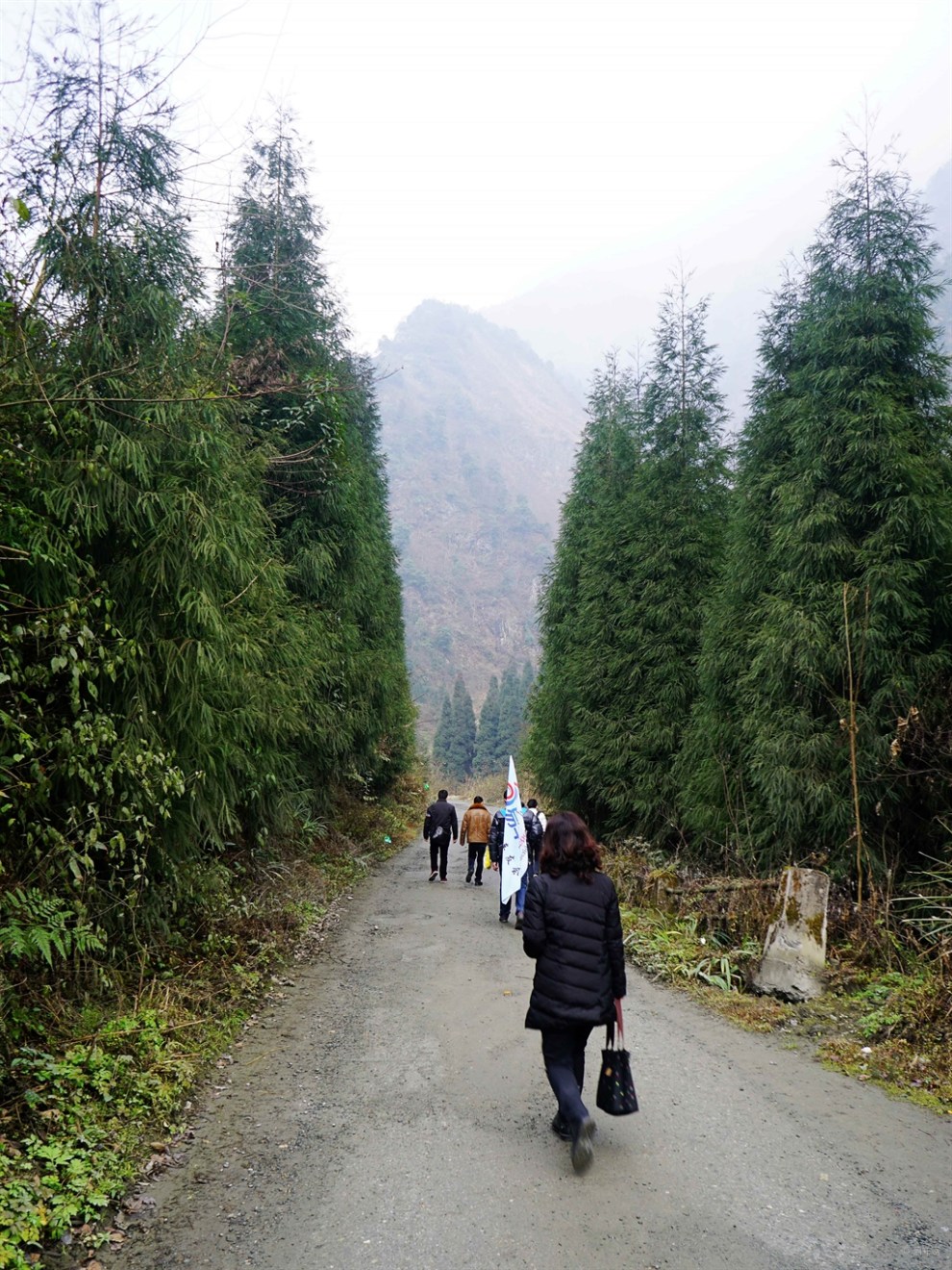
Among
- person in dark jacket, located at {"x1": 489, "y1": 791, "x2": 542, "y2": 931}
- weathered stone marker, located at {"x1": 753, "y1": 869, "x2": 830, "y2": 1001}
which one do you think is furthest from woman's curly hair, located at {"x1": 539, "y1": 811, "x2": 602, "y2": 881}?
person in dark jacket, located at {"x1": 489, "y1": 791, "x2": 542, "y2": 931}

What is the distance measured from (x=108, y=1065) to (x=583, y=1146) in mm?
2553

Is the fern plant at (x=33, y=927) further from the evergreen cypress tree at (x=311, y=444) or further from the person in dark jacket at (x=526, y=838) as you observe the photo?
the person in dark jacket at (x=526, y=838)

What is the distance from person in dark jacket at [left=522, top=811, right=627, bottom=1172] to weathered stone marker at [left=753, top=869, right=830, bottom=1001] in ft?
10.4

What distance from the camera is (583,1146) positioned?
318 cm

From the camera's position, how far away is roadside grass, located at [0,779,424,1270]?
282 centimetres

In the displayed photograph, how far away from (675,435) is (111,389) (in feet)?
35.0

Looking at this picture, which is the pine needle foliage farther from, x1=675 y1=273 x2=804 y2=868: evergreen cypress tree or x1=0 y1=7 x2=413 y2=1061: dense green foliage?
x1=0 y1=7 x2=413 y2=1061: dense green foliage

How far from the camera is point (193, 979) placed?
5.21 m

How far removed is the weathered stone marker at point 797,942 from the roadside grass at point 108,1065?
14.3ft

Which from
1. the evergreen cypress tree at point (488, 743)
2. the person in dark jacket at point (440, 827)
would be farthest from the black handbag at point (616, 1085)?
the evergreen cypress tree at point (488, 743)

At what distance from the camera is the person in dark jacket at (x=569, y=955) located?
133 inches

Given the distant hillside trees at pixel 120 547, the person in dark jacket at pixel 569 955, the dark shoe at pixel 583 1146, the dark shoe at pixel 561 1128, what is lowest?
the dark shoe at pixel 561 1128

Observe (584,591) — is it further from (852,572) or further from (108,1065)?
(108,1065)

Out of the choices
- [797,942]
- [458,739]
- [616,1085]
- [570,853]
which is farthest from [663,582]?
[458,739]
